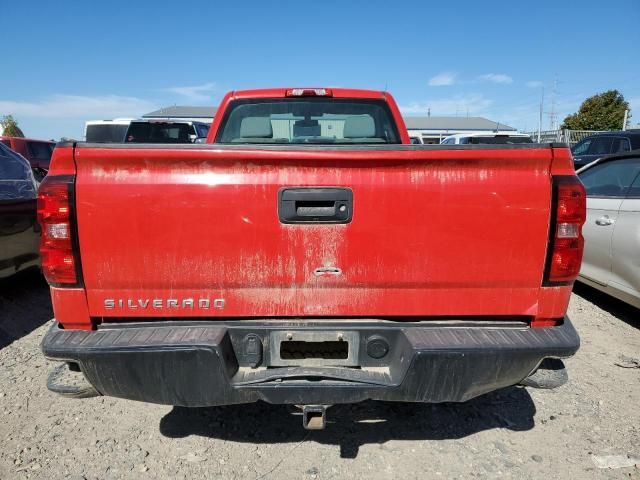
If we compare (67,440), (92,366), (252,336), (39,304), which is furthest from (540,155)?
(39,304)

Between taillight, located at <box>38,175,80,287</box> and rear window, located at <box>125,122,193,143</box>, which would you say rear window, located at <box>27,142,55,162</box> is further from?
taillight, located at <box>38,175,80,287</box>

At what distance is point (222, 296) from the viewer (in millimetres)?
1969

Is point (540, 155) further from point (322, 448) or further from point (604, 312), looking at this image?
point (604, 312)

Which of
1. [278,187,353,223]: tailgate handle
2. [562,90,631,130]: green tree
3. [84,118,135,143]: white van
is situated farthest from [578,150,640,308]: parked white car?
[562,90,631,130]: green tree

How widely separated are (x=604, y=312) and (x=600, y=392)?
1953mm

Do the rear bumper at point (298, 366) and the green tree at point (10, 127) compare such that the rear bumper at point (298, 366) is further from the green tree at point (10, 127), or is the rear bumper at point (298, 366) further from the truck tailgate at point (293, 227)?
the green tree at point (10, 127)

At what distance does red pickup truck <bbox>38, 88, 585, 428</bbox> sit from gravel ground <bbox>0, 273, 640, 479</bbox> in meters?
0.68

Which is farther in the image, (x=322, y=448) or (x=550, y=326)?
(x=322, y=448)

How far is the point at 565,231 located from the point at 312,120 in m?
2.25

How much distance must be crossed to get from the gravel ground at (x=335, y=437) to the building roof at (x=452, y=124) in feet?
159

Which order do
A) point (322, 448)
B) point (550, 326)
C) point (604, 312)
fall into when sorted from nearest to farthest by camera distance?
1. point (550, 326)
2. point (322, 448)
3. point (604, 312)

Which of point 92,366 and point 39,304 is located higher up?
point 92,366

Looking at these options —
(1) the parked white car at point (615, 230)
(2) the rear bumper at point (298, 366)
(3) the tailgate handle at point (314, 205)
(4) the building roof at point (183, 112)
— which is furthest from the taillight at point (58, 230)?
(4) the building roof at point (183, 112)

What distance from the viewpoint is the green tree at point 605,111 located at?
36125mm
